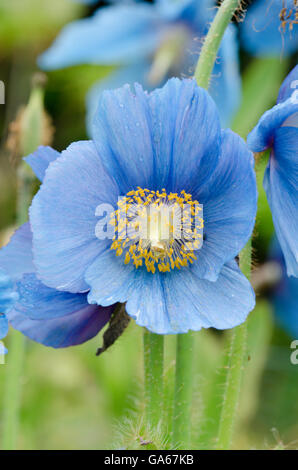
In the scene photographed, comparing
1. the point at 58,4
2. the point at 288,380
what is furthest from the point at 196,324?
the point at 58,4

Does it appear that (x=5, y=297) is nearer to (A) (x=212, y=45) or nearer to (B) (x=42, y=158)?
(B) (x=42, y=158)

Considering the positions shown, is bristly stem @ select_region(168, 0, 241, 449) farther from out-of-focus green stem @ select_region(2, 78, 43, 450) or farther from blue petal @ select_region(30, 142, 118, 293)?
out-of-focus green stem @ select_region(2, 78, 43, 450)

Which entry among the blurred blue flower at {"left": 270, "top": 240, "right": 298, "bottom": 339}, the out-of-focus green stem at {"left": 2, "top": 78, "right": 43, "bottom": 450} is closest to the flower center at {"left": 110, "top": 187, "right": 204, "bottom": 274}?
the out-of-focus green stem at {"left": 2, "top": 78, "right": 43, "bottom": 450}

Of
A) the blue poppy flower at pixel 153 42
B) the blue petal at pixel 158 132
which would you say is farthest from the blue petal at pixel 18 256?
the blue poppy flower at pixel 153 42

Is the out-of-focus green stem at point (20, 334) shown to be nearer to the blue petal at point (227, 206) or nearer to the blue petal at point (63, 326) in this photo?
the blue petal at point (63, 326)
